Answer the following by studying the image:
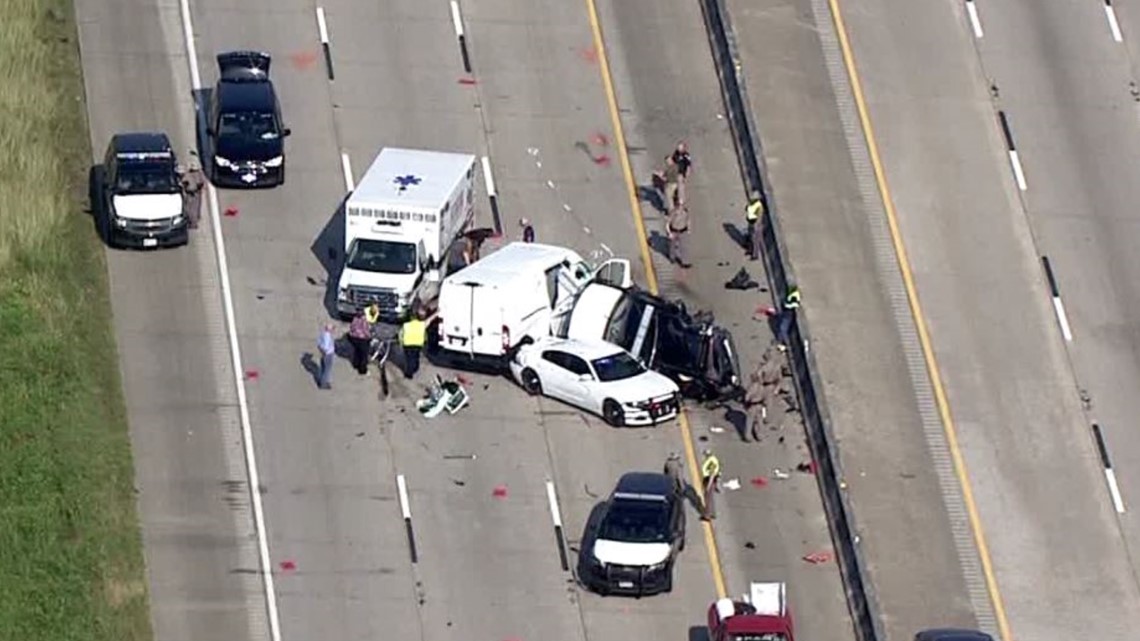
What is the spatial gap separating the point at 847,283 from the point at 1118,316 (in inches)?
234

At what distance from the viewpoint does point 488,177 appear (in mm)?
78688

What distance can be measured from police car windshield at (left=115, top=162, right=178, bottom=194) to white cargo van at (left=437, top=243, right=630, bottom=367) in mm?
6582

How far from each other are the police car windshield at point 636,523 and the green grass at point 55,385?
356 inches

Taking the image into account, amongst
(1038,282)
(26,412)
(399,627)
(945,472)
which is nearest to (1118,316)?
(1038,282)

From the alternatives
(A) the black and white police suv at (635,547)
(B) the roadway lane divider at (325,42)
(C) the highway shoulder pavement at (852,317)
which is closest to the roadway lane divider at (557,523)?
(A) the black and white police suv at (635,547)

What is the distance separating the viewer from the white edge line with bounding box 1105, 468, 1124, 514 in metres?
72.1

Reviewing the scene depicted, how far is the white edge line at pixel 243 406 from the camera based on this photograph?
6781 cm

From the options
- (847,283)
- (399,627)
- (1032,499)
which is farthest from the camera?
(847,283)

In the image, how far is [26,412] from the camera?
71.1 m

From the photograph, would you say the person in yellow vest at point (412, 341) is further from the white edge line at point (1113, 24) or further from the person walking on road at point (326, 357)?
the white edge line at point (1113, 24)

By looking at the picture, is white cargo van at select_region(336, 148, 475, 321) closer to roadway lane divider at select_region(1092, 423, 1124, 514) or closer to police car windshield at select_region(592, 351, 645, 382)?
police car windshield at select_region(592, 351, 645, 382)

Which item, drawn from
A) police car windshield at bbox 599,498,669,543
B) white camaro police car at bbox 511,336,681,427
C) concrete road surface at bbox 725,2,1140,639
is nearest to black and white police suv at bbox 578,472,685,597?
police car windshield at bbox 599,498,669,543

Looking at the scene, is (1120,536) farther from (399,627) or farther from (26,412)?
(26,412)

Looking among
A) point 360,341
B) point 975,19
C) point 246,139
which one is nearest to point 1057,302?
point 975,19
